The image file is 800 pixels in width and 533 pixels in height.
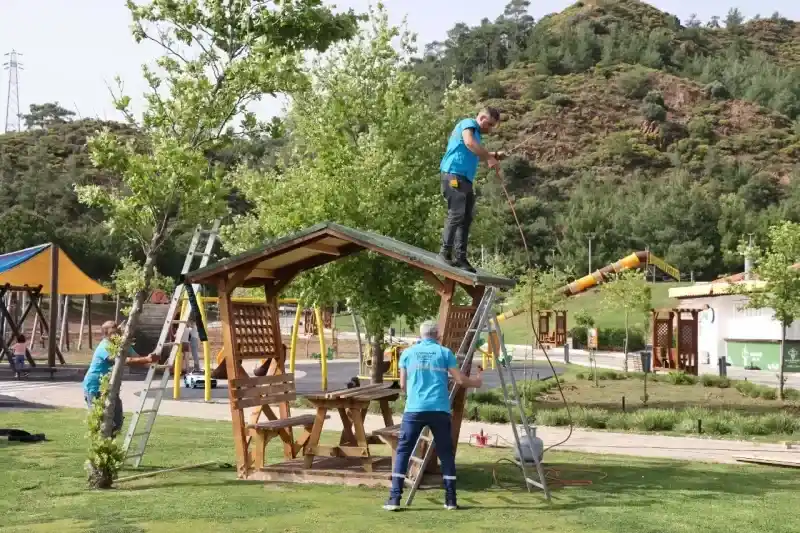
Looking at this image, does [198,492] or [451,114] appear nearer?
[198,492]

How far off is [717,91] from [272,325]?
197 meters

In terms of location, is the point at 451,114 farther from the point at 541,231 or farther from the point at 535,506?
the point at 541,231

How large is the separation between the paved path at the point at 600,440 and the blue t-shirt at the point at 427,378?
548 centimetres

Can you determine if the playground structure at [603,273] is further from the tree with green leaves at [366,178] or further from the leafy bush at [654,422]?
the leafy bush at [654,422]

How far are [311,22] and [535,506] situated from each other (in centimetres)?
633

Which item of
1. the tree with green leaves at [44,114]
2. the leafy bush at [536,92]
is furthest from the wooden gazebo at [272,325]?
the leafy bush at [536,92]

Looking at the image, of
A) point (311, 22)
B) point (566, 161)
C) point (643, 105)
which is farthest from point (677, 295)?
point (643, 105)

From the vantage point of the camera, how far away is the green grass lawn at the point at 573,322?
5409 cm

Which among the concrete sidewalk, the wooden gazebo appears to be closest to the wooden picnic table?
the wooden gazebo

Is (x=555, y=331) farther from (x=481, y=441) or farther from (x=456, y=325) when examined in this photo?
(x=456, y=325)

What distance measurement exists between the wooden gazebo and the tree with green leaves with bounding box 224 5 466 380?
724 centimetres

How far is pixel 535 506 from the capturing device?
891 centimetres

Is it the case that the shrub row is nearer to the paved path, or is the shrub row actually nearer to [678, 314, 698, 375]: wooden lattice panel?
the paved path

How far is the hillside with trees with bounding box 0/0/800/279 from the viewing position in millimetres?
65188
